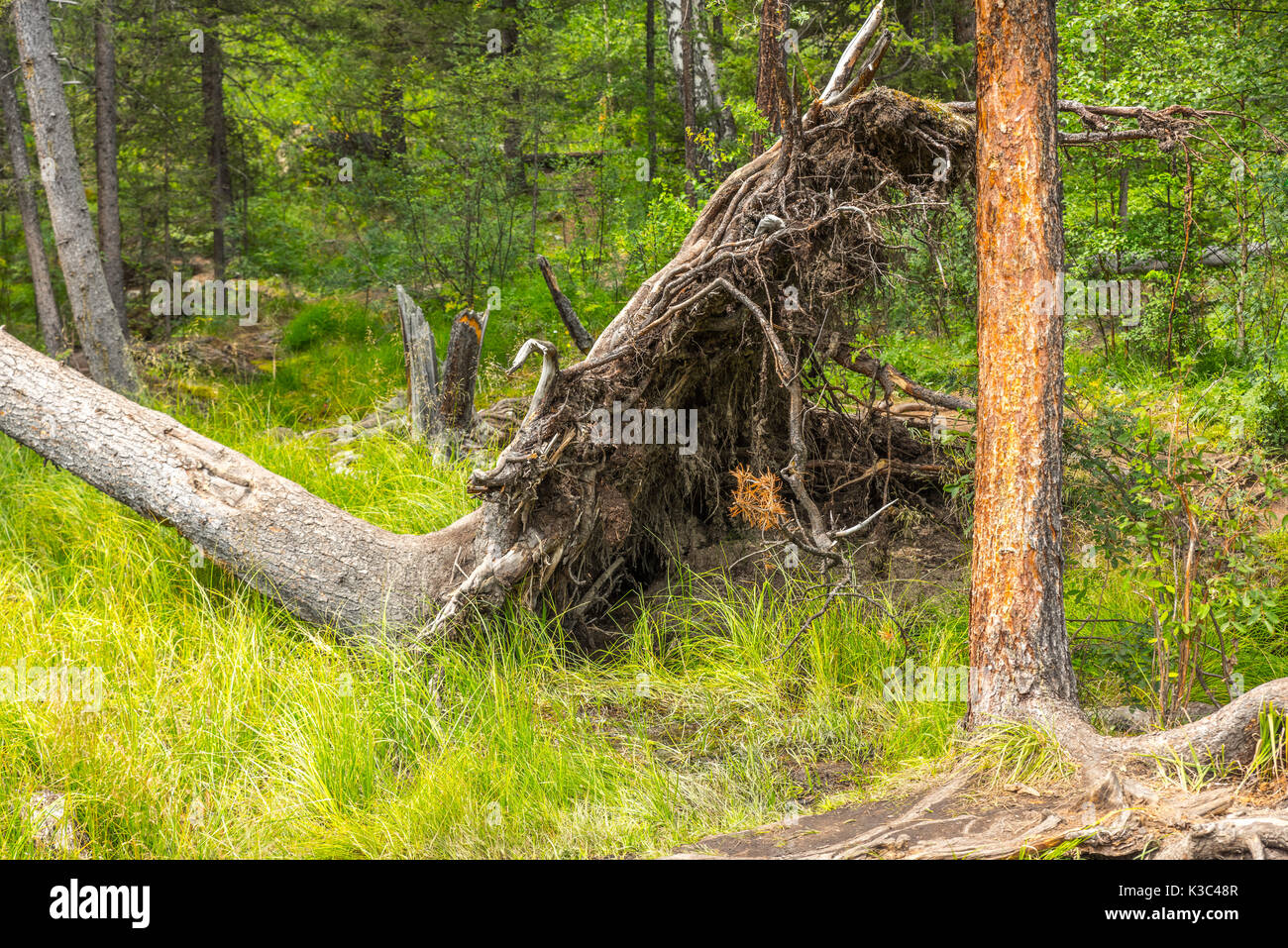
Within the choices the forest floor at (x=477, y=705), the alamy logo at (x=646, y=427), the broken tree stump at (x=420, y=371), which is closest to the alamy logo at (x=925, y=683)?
the forest floor at (x=477, y=705)

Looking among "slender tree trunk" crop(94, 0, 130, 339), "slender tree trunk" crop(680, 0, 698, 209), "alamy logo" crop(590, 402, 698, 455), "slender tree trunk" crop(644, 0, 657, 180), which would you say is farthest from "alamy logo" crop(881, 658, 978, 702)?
"slender tree trunk" crop(94, 0, 130, 339)

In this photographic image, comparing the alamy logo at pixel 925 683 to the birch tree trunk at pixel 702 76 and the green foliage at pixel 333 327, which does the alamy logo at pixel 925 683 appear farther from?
the green foliage at pixel 333 327

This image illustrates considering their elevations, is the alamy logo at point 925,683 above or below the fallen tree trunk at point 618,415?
below

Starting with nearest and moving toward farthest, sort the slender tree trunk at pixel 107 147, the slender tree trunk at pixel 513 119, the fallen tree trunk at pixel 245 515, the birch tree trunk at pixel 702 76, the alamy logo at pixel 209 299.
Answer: the fallen tree trunk at pixel 245 515 < the slender tree trunk at pixel 107 147 < the birch tree trunk at pixel 702 76 < the slender tree trunk at pixel 513 119 < the alamy logo at pixel 209 299

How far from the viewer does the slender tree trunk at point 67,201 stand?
7996mm

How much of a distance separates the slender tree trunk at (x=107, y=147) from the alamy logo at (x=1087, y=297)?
920cm

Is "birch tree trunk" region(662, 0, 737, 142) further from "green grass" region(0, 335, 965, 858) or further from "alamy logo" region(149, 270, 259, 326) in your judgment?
"green grass" region(0, 335, 965, 858)

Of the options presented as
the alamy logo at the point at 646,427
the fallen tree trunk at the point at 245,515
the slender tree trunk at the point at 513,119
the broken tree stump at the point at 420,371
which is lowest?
the fallen tree trunk at the point at 245,515

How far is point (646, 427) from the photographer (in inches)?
223

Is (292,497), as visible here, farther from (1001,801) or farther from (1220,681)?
(1220,681)

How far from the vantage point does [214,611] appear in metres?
5.59

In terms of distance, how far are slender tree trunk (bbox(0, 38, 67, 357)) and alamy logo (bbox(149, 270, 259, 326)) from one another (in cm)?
116

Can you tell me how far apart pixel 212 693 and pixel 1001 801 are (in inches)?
146

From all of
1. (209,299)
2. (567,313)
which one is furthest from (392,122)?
(567,313)
